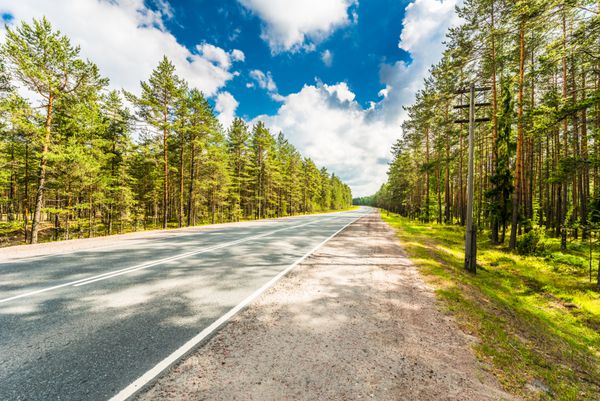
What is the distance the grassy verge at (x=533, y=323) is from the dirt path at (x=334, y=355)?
1.49ft

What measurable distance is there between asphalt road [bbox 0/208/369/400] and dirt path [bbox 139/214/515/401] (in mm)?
615

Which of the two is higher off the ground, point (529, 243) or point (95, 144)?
point (95, 144)

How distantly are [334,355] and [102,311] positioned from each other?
12.5 ft

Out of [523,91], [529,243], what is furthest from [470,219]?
[523,91]

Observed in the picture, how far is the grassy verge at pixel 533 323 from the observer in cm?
301

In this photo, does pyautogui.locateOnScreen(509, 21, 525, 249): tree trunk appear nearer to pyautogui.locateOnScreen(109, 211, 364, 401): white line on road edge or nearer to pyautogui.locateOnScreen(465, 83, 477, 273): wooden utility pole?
pyautogui.locateOnScreen(465, 83, 477, 273): wooden utility pole

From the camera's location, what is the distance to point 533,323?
5.33 meters

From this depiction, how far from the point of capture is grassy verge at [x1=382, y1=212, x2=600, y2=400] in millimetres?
3010

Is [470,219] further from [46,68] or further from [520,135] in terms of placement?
[46,68]

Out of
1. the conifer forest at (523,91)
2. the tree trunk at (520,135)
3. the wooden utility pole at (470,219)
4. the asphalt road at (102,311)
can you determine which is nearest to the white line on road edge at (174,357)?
the asphalt road at (102,311)

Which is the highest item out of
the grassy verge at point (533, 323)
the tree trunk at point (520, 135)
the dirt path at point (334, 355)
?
the tree trunk at point (520, 135)

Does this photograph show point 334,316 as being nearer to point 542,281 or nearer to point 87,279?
point 87,279

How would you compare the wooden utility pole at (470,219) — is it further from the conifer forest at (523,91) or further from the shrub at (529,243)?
the shrub at (529,243)

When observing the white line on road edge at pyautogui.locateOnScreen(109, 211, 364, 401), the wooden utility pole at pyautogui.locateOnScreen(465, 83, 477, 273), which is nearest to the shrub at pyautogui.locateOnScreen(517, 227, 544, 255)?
the wooden utility pole at pyautogui.locateOnScreen(465, 83, 477, 273)
